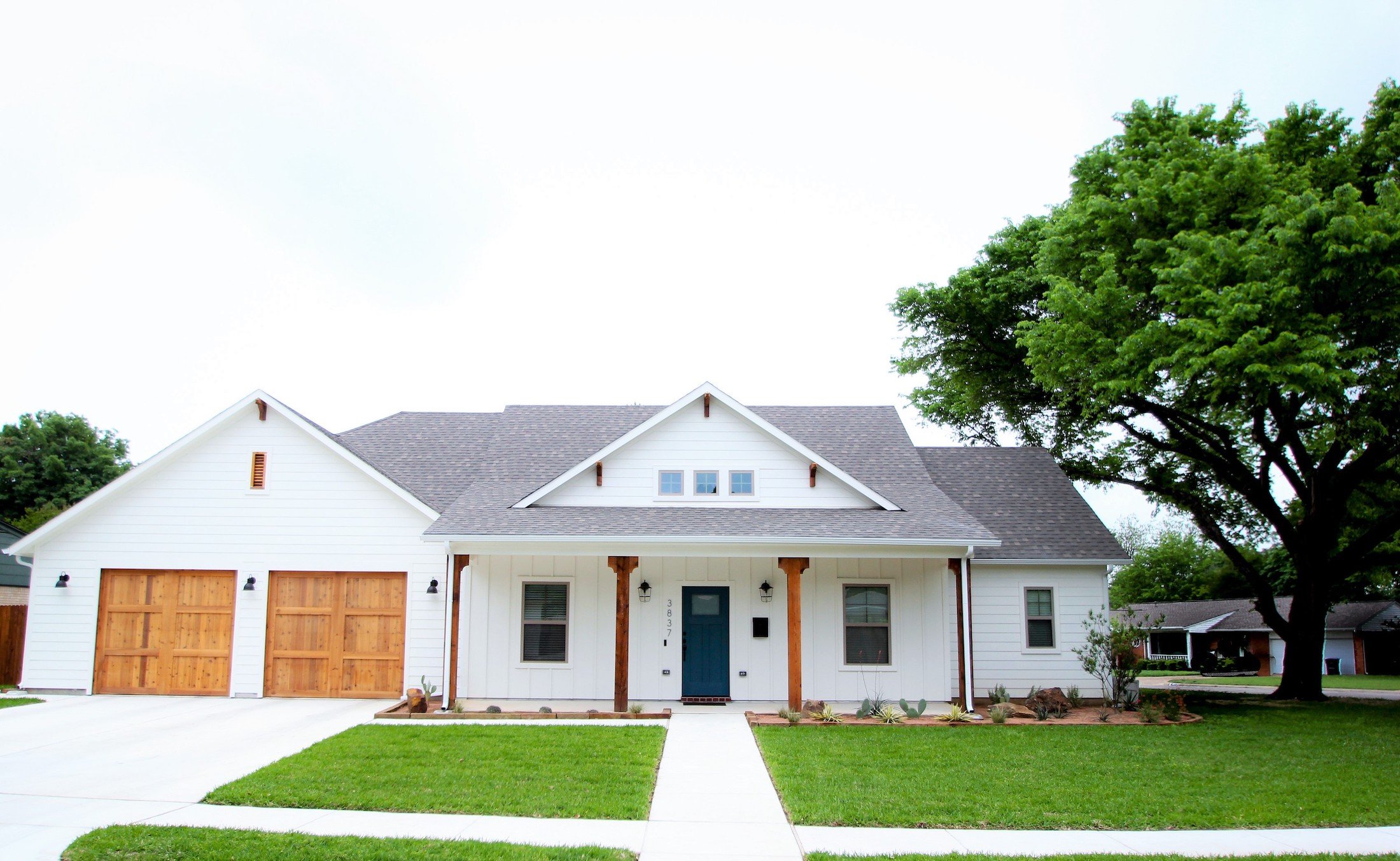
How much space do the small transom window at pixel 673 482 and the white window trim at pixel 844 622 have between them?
348cm

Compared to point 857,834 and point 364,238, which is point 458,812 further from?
point 364,238

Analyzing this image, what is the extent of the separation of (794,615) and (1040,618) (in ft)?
18.7

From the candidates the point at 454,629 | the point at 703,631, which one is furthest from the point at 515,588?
the point at 703,631

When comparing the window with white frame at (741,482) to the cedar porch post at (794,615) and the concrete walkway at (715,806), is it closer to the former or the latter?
the cedar porch post at (794,615)

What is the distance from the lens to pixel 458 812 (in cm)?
852

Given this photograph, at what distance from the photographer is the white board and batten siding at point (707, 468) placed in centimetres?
1734

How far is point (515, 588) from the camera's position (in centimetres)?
1709

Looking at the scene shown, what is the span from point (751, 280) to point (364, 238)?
12.5 metres

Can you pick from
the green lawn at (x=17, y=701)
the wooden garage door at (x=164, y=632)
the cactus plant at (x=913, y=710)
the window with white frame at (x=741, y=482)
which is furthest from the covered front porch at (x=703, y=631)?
the green lawn at (x=17, y=701)

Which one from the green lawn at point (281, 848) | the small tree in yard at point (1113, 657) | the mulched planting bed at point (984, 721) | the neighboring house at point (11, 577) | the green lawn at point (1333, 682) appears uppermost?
the neighboring house at point (11, 577)

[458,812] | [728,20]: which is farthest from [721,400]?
[458,812]

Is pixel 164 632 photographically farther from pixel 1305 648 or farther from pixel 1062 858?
pixel 1305 648

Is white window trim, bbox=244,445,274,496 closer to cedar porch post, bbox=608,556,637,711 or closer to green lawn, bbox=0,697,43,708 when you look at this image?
green lawn, bbox=0,697,43,708

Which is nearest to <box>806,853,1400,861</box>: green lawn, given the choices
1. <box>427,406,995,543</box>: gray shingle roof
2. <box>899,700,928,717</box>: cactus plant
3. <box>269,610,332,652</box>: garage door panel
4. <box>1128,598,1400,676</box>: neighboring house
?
<box>899,700,928,717</box>: cactus plant
